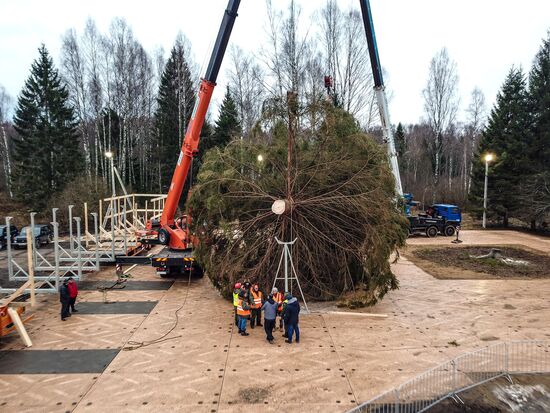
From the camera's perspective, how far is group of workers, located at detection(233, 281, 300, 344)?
902 cm

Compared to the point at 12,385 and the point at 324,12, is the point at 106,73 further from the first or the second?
the point at 12,385

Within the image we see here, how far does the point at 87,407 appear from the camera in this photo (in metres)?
6.51

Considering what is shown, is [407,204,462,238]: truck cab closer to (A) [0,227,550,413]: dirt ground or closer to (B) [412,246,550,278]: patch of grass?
(B) [412,246,550,278]: patch of grass

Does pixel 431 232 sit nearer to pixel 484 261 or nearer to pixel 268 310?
pixel 484 261

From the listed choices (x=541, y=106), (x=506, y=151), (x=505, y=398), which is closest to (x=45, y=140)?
(x=505, y=398)

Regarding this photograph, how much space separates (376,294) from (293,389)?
19.3 ft

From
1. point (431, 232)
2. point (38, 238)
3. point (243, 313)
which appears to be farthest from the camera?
point (431, 232)

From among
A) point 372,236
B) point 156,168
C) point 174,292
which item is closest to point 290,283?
point 372,236

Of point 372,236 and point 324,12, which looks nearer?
point 372,236

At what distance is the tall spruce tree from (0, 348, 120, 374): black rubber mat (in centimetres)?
2798

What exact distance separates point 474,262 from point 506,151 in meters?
14.8

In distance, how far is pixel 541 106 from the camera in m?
27.7

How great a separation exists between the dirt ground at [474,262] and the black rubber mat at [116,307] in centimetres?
1074

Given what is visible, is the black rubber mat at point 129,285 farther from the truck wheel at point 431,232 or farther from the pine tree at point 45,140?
the pine tree at point 45,140
